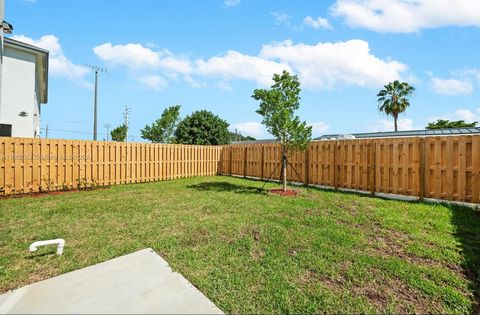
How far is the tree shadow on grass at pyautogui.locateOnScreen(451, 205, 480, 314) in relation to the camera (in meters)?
2.90

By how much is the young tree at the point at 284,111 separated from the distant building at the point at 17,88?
1128cm

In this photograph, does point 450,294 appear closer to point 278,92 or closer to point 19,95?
point 278,92

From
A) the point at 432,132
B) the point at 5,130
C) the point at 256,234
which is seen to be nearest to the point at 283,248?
the point at 256,234

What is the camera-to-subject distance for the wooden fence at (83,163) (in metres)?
8.27

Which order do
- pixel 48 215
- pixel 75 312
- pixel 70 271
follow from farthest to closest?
pixel 48 215, pixel 70 271, pixel 75 312

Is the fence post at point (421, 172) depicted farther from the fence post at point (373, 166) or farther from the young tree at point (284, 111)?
the young tree at point (284, 111)

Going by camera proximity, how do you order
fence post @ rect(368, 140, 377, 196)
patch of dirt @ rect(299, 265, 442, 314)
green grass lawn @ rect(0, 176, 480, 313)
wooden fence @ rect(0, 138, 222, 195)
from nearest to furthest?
patch of dirt @ rect(299, 265, 442, 314) → green grass lawn @ rect(0, 176, 480, 313) → fence post @ rect(368, 140, 377, 196) → wooden fence @ rect(0, 138, 222, 195)

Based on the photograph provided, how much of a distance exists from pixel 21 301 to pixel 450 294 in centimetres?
416

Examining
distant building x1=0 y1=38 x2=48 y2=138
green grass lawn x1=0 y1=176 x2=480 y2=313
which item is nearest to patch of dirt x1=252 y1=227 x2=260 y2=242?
green grass lawn x1=0 y1=176 x2=480 y2=313

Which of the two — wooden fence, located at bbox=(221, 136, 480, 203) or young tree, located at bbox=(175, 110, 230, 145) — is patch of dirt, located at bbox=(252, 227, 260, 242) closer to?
wooden fence, located at bbox=(221, 136, 480, 203)

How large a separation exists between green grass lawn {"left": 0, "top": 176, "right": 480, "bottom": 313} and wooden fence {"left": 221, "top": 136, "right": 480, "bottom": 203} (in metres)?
1.05

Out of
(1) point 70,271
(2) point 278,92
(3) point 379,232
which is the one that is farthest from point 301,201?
(1) point 70,271

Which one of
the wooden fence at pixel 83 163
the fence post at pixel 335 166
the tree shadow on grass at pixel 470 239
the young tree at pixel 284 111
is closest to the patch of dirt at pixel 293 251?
the tree shadow on grass at pixel 470 239

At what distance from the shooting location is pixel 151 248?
3.67 metres
